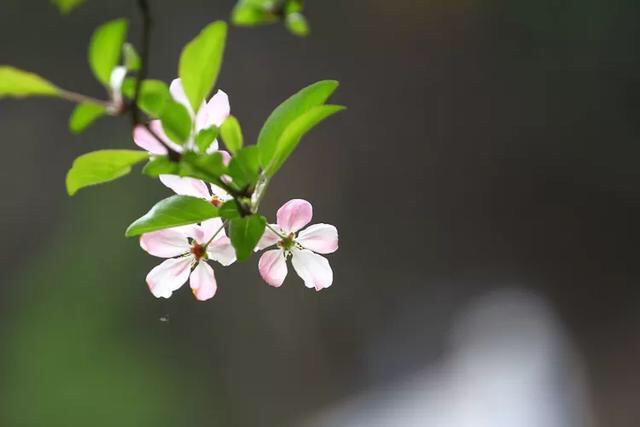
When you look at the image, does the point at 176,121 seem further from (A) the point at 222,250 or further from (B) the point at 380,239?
(B) the point at 380,239

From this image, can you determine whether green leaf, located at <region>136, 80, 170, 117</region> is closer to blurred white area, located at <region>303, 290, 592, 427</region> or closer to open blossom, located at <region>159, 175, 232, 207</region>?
open blossom, located at <region>159, 175, 232, 207</region>

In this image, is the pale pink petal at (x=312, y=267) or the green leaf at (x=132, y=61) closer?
the green leaf at (x=132, y=61)

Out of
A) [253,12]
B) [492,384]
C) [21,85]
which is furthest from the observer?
[492,384]

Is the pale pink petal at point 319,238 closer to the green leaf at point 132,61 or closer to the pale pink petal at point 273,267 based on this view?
the pale pink petal at point 273,267

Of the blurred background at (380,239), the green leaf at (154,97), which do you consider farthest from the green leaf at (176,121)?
the blurred background at (380,239)

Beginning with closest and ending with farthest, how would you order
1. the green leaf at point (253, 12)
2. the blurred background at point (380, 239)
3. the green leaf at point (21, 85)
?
the green leaf at point (21, 85) < the green leaf at point (253, 12) < the blurred background at point (380, 239)

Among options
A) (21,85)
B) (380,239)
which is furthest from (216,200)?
(380,239)
